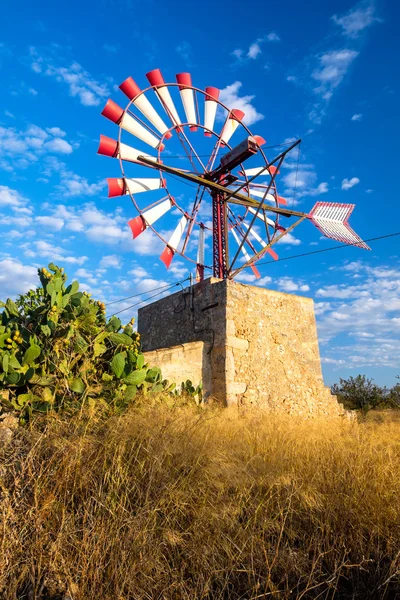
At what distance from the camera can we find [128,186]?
878 centimetres

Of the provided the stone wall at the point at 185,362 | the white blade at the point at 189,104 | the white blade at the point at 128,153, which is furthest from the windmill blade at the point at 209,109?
the stone wall at the point at 185,362

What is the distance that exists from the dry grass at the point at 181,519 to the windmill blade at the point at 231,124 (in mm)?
9965

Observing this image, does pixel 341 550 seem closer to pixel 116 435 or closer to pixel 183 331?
pixel 116 435

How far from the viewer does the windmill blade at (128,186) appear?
8609mm

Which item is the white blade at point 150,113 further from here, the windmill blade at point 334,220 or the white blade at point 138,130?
the windmill blade at point 334,220

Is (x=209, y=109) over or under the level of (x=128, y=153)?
over

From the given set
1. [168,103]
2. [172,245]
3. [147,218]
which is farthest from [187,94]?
[172,245]

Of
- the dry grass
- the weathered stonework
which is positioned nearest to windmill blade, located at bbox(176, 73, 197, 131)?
the weathered stonework

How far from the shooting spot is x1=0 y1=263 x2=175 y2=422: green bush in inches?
137

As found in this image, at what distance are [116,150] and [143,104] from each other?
5.14ft

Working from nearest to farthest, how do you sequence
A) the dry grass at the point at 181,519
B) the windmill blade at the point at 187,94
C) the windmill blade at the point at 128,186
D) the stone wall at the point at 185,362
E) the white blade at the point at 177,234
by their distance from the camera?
the dry grass at the point at 181,519, the stone wall at the point at 185,362, the windmill blade at the point at 128,186, the white blade at the point at 177,234, the windmill blade at the point at 187,94

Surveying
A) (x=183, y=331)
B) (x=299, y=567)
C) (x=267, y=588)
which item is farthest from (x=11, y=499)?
(x=183, y=331)

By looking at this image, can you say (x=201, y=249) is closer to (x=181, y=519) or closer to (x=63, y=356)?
(x=63, y=356)

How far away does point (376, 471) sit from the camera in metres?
3.35
